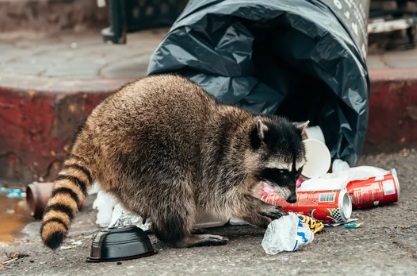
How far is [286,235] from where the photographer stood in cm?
388

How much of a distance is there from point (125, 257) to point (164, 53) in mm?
1453

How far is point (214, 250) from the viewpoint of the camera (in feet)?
13.3

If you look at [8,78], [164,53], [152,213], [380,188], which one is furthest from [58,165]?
[380,188]

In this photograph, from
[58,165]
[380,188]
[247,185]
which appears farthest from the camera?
[58,165]

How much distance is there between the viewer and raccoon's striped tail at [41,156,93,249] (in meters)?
3.73

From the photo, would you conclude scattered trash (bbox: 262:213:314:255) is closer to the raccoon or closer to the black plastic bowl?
the raccoon

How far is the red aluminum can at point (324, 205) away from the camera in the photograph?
427 centimetres

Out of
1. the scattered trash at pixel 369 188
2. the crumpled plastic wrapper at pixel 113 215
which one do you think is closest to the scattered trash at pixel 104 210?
the crumpled plastic wrapper at pixel 113 215

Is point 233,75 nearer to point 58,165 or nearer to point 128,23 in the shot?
point 58,165

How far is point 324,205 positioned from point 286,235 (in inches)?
19.0

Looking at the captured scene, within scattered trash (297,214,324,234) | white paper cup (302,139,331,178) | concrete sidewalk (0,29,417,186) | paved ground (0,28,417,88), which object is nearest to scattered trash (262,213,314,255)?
scattered trash (297,214,324,234)

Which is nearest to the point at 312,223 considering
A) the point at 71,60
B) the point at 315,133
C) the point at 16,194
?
the point at 315,133

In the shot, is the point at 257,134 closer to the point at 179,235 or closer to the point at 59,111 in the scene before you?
the point at 179,235

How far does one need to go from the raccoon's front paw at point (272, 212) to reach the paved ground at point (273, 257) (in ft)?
0.37
